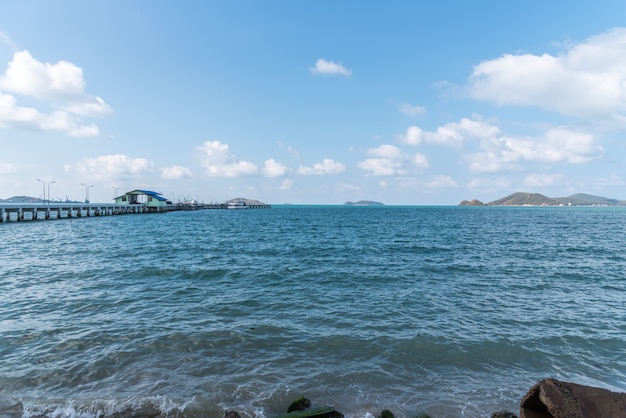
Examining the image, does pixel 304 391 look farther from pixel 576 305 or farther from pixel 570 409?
pixel 576 305

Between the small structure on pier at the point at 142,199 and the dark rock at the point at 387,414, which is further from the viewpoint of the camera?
the small structure on pier at the point at 142,199

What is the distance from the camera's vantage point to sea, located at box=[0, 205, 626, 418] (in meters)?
7.39

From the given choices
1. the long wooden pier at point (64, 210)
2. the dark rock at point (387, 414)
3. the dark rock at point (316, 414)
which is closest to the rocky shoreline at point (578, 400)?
the dark rock at point (387, 414)

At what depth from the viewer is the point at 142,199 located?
124 m

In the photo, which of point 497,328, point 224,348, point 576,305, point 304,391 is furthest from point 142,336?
point 576,305

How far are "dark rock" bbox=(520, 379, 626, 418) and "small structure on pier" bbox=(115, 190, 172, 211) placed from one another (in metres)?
131

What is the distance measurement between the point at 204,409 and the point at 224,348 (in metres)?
3.02

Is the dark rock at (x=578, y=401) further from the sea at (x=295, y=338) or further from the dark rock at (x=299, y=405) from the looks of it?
the dark rock at (x=299, y=405)

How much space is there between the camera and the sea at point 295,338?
7387 mm

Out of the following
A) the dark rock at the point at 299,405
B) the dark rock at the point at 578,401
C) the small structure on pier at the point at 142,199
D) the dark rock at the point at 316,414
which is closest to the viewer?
the dark rock at the point at 578,401

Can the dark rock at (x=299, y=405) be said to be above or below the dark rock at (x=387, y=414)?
above

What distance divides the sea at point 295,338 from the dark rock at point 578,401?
3232 millimetres

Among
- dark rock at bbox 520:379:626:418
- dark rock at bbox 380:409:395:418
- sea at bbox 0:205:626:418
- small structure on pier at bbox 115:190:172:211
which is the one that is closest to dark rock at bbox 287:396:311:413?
sea at bbox 0:205:626:418

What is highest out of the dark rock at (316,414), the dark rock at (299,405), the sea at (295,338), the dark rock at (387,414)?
the dark rock at (316,414)
